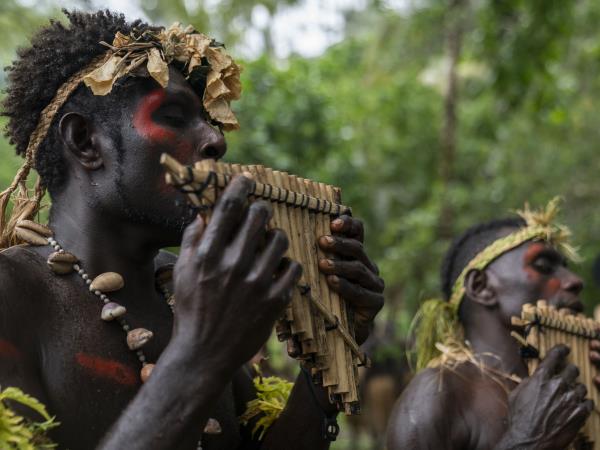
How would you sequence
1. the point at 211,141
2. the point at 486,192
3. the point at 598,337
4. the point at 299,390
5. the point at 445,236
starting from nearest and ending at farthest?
the point at 211,141 → the point at 299,390 → the point at 598,337 → the point at 445,236 → the point at 486,192

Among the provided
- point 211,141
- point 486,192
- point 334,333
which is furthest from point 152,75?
point 486,192

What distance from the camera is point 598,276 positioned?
25.5 feet

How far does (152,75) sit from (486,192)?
34.1ft

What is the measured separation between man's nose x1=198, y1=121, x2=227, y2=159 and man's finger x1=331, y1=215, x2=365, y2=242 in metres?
0.42

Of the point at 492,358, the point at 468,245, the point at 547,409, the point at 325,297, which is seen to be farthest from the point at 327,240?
the point at 468,245

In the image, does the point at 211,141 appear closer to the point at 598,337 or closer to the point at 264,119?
the point at 598,337

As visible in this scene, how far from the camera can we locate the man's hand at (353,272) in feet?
9.26

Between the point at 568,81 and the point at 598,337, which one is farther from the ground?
the point at 568,81

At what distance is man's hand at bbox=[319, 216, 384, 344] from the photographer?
9.26 ft

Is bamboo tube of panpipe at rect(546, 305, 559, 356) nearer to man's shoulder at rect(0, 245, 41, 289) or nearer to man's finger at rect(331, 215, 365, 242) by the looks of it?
man's finger at rect(331, 215, 365, 242)

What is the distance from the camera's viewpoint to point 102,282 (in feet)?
9.15

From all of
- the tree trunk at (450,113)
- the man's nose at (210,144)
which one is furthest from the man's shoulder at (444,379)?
the tree trunk at (450,113)

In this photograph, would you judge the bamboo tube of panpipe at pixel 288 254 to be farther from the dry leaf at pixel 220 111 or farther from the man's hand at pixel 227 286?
the dry leaf at pixel 220 111

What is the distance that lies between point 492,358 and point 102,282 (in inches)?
91.7
